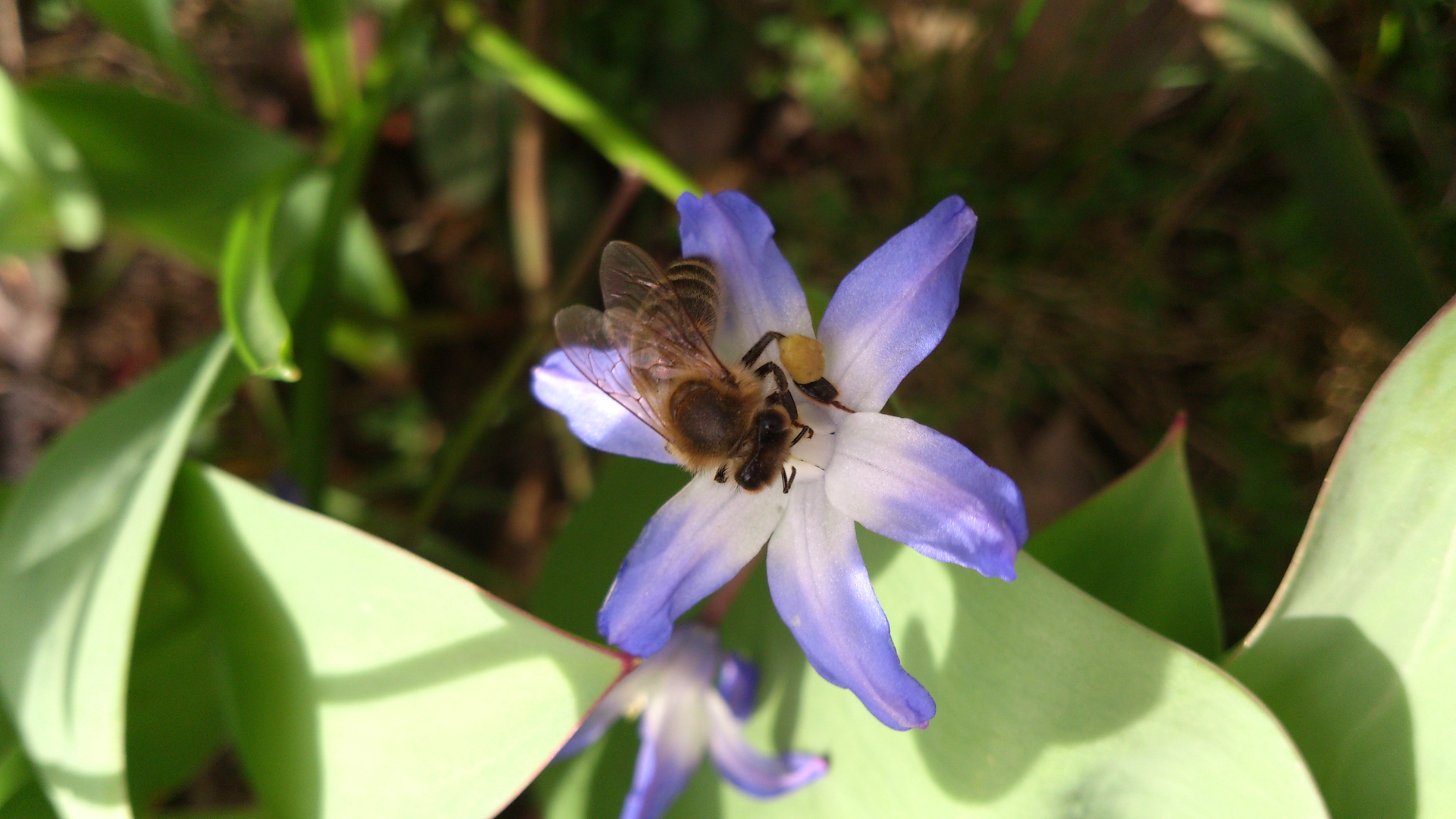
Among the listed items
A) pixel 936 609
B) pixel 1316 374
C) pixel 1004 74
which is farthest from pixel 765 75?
pixel 936 609

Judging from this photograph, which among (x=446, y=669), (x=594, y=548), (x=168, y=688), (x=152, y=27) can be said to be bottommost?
(x=168, y=688)

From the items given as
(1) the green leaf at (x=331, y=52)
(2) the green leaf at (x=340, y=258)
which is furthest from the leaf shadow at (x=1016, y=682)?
(1) the green leaf at (x=331, y=52)

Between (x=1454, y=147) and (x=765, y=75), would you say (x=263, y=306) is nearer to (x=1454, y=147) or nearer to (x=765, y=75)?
(x=765, y=75)

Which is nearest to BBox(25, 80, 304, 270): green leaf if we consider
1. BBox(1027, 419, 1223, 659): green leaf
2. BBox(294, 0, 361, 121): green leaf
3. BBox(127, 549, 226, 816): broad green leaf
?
BBox(294, 0, 361, 121): green leaf

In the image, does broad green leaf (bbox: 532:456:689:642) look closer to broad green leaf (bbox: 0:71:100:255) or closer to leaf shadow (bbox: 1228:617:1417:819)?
leaf shadow (bbox: 1228:617:1417:819)

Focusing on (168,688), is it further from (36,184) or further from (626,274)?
(626,274)

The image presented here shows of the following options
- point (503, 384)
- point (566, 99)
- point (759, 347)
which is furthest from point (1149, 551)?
point (566, 99)

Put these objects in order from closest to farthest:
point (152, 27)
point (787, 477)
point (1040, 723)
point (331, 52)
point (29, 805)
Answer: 1. point (1040, 723)
2. point (787, 477)
3. point (29, 805)
4. point (152, 27)
5. point (331, 52)
